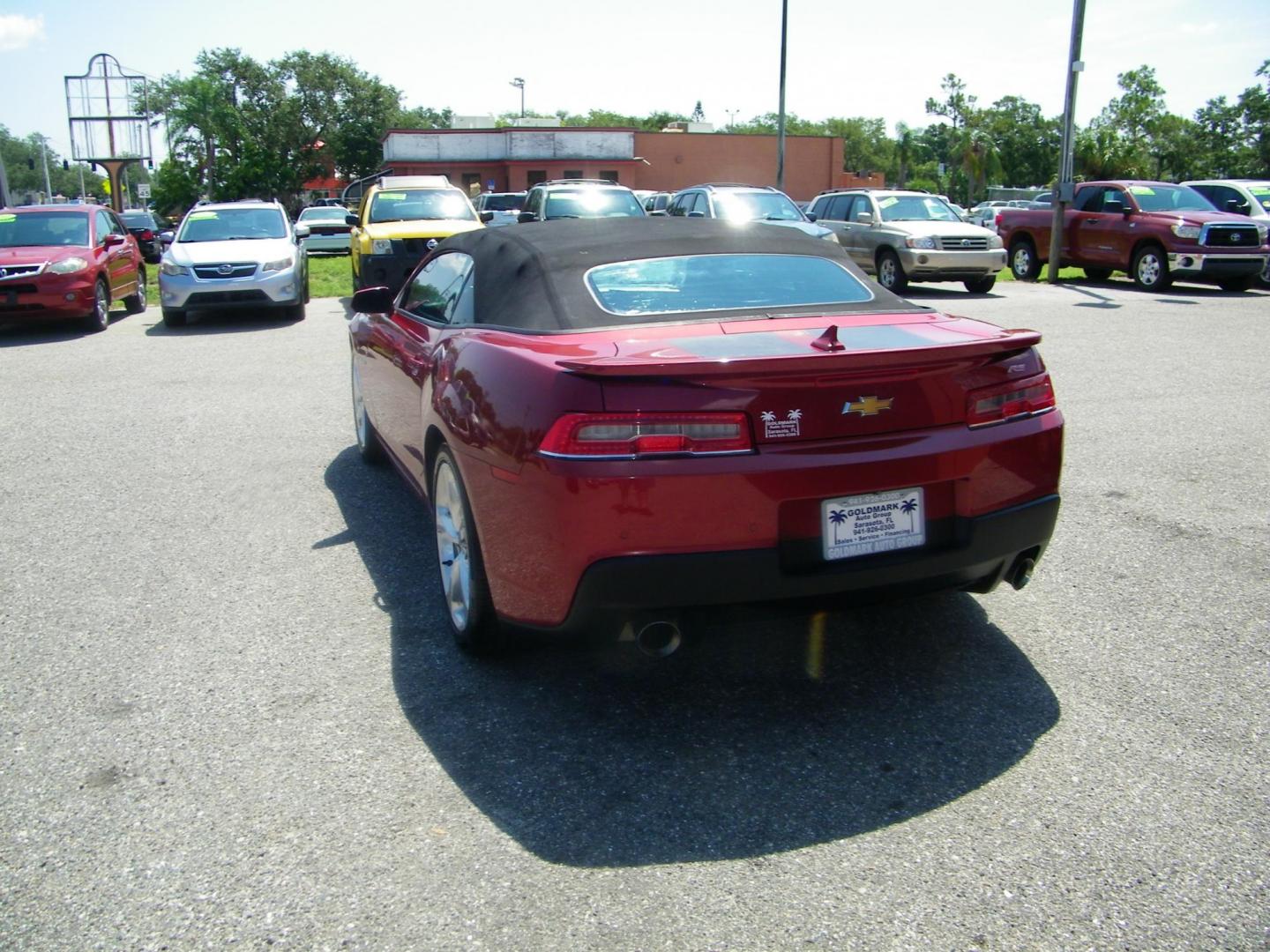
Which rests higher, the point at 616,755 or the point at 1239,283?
the point at 1239,283

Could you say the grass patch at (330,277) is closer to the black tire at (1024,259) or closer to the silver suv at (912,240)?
the silver suv at (912,240)

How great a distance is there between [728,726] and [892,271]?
1554 centimetres

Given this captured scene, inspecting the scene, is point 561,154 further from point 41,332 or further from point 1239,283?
point 41,332

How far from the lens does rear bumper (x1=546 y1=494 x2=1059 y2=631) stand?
10.0 feet

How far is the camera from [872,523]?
3.21 m

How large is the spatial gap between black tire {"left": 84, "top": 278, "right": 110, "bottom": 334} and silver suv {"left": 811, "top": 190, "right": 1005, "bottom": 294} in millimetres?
11295

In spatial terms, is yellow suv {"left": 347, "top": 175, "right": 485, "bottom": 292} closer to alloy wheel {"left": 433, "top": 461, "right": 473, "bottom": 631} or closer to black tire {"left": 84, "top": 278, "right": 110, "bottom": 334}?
black tire {"left": 84, "top": 278, "right": 110, "bottom": 334}

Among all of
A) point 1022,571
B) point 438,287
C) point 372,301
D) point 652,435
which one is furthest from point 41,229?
point 1022,571

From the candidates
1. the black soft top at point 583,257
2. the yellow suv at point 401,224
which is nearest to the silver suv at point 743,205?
the yellow suv at point 401,224

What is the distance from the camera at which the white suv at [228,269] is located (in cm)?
1422

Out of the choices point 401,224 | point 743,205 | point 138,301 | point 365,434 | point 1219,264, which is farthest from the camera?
point 743,205

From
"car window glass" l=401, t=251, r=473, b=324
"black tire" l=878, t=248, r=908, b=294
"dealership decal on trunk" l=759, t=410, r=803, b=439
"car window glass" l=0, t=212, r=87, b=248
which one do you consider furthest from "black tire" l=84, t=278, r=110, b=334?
"dealership decal on trunk" l=759, t=410, r=803, b=439

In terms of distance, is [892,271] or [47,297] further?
[892,271]

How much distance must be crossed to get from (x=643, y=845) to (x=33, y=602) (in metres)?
3.18
